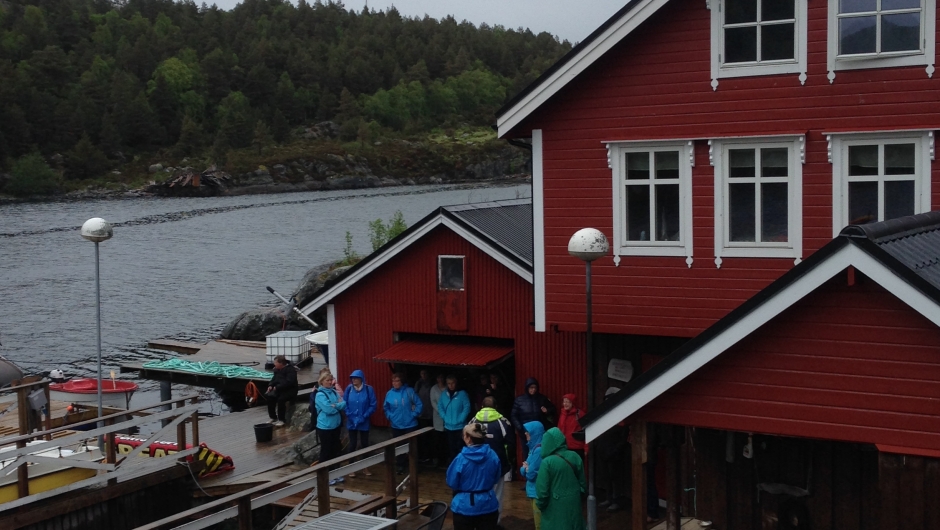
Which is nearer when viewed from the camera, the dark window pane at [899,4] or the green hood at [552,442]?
the green hood at [552,442]

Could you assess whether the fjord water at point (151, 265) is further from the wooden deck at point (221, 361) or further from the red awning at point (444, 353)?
the red awning at point (444, 353)

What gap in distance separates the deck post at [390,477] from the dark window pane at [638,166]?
5.01 meters

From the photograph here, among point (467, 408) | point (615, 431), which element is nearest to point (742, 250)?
point (615, 431)

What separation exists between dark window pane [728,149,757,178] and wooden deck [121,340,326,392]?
14205mm

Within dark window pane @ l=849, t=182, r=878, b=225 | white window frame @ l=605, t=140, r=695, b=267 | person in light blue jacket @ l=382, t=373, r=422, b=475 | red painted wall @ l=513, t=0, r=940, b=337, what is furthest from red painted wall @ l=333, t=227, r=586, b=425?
dark window pane @ l=849, t=182, r=878, b=225

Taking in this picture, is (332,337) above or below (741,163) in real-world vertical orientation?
below

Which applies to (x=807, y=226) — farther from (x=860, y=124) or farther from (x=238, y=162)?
(x=238, y=162)

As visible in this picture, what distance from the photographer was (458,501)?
1223 centimetres

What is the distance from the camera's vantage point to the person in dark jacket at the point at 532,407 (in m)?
15.9

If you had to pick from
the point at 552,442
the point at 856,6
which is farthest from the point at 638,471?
the point at 856,6

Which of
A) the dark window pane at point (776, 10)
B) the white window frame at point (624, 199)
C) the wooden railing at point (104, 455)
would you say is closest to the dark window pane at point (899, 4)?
the dark window pane at point (776, 10)

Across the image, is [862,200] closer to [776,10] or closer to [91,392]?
[776,10]

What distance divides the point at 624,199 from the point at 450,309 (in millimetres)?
4491

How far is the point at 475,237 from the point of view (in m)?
17.5
